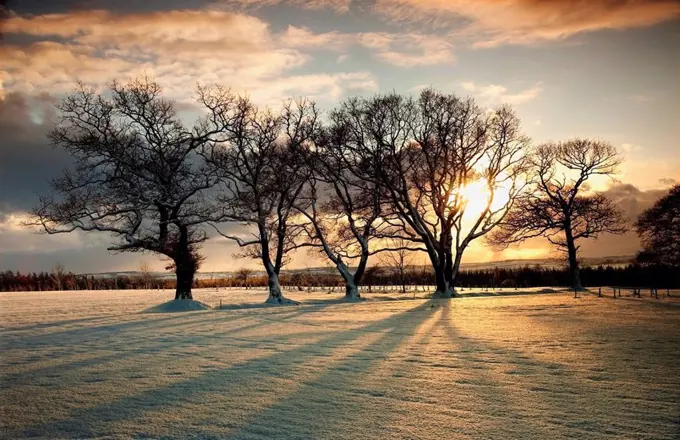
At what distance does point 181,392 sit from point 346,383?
2.41 meters

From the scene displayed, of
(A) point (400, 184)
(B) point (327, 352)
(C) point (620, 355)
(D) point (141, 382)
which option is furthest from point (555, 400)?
(A) point (400, 184)

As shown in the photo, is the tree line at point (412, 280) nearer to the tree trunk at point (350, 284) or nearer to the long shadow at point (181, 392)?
the tree trunk at point (350, 284)

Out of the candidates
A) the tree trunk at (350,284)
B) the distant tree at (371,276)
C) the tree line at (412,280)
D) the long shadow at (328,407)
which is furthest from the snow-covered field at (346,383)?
the distant tree at (371,276)

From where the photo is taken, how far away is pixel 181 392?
667 cm

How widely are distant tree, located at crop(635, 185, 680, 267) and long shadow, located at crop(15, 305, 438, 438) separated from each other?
38377 mm

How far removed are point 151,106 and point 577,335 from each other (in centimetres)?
2356

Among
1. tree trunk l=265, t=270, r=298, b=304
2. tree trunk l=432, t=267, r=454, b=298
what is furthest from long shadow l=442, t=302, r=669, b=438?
tree trunk l=432, t=267, r=454, b=298

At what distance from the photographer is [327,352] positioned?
9914 millimetres

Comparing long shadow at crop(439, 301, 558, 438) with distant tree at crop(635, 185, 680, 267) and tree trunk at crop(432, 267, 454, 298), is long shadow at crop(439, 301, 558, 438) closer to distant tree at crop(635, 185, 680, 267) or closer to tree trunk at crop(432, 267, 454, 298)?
tree trunk at crop(432, 267, 454, 298)

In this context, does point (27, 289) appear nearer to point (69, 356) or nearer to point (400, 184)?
point (400, 184)

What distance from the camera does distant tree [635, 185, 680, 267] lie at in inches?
1495

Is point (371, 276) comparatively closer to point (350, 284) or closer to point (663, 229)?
point (350, 284)

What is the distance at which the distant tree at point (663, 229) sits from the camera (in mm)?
37969

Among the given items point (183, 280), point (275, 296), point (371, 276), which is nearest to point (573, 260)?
point (371, 276)
